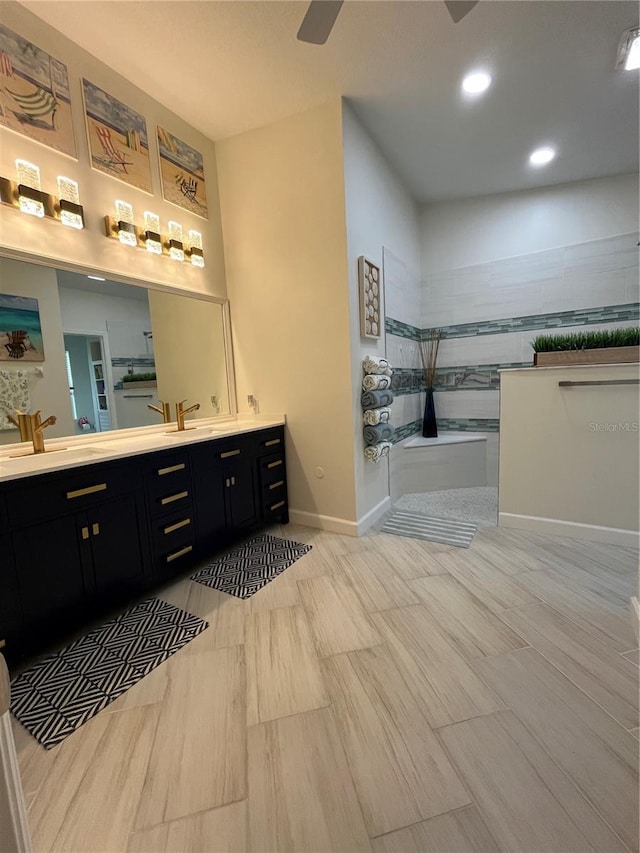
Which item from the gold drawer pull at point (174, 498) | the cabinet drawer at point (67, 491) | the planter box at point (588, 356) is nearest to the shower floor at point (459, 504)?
the planter box at point (588, 356)

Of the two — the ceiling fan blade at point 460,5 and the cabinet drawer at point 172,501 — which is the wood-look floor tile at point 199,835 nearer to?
the cabinet drawer at point 172,501

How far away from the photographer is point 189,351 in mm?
2896

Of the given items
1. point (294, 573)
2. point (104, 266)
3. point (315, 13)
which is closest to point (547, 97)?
point (315, 13)

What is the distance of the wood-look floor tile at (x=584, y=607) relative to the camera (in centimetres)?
162

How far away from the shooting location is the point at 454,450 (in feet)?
12.8

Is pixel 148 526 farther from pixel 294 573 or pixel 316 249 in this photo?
pixel 316 249

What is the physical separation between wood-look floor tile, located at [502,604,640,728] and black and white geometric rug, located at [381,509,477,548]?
2.59 ft

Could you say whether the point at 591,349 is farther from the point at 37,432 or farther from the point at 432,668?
the point at 37,432

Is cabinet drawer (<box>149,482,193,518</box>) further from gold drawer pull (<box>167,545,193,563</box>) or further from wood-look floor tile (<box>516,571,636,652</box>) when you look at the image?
wood-look floor tile (<box>516,571,636,652</box>)

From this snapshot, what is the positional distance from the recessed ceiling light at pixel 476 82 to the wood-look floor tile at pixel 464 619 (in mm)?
3081

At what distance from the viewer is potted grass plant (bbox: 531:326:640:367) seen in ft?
7.77

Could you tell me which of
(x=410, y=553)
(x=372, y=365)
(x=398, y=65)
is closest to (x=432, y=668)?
(x=410, y=553)

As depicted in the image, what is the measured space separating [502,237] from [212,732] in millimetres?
4629

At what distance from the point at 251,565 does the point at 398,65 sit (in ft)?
10.5
